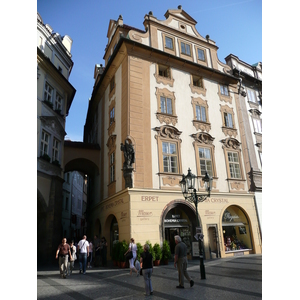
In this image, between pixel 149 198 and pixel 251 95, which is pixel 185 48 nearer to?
pixel 251 95

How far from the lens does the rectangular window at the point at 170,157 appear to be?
1295cm

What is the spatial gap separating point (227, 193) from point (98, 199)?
7779 mm

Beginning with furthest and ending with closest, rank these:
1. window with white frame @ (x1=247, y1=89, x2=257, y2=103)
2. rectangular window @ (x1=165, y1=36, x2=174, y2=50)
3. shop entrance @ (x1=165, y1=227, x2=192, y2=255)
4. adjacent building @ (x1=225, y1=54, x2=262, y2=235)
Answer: window with white frame @ (x1=247, y1=89, x2=257, y2=103) → rectangular window @ (x1=165, y1=36, x2=174, y2=50) → adjacent building @ (x1=225, y1=54, x2=262, y2=235) → shop entrance @ (x1=165, y1=227, x2=192, y2=255)

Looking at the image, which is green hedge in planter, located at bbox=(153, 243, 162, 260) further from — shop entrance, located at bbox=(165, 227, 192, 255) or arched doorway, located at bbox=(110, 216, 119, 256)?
arched doorway, located at bbox=(110, 216, 119, 256)

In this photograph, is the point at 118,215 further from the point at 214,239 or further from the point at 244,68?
the point at 244,68

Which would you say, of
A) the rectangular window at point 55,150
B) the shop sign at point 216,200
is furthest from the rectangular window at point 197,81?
the rectangular window at point 55,150

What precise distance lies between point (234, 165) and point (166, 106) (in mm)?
5327

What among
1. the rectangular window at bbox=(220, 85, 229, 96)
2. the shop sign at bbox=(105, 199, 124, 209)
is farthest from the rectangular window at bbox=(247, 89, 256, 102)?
the shop sign at bbox=(105, 199, 124, 209)

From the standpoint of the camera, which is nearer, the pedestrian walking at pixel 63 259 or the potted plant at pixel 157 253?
the pedestrian walking at pixel 63 259

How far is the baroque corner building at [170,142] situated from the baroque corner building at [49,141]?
2.55 m

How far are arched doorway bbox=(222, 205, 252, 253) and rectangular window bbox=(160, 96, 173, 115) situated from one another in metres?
6.23

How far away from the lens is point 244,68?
19812mm

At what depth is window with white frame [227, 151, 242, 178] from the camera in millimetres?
15039

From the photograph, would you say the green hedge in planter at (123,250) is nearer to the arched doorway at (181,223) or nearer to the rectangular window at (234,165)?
the arched doorway at (181,223)
